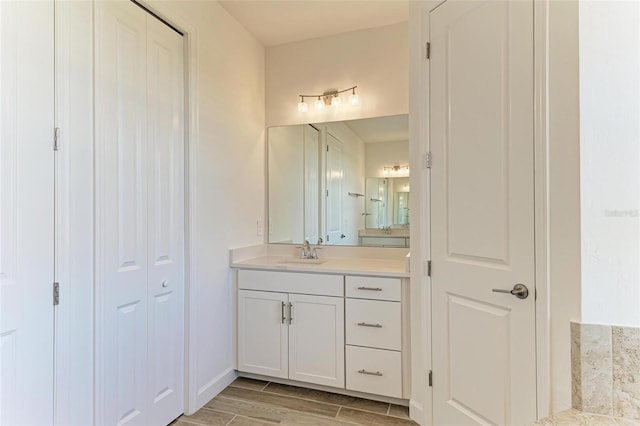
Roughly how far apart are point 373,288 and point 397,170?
1.03 m

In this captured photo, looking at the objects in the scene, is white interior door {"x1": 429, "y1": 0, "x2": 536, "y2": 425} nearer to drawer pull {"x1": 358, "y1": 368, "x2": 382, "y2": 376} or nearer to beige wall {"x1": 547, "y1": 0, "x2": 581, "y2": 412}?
beige wall {"x1": 547, "y1": 0, "x2": 581, "y2": 412}

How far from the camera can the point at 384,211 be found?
8.96 ft

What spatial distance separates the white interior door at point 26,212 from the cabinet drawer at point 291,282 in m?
1.27

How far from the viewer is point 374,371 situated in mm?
2178

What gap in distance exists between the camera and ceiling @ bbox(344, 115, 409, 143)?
8.78ft

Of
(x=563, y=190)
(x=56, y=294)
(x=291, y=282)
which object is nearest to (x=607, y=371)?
(x=563, y=190)

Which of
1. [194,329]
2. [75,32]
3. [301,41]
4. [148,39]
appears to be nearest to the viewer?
[75,32]

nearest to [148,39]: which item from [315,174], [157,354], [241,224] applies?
[241,224]

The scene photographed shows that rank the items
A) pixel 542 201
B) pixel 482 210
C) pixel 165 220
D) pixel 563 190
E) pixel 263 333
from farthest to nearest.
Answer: pixel 263 333, pixel 165 220, pixel 482 210, pixel 542 201, pixel 563 190

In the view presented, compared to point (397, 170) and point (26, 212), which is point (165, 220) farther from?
point (397, 170)

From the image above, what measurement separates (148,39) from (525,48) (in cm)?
189

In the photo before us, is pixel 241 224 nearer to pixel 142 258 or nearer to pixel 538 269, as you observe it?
pixel 142 258

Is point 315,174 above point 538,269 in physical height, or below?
above

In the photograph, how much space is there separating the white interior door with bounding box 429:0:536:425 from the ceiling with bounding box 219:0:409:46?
83 centimetres
